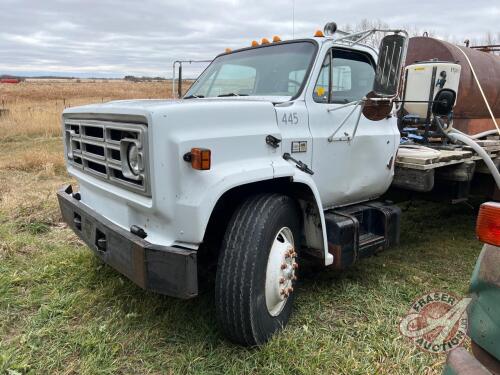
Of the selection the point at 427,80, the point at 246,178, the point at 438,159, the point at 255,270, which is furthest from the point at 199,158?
the point at 427,80

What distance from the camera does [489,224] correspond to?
5.53 feet

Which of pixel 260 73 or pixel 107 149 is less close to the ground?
pixel 260 73

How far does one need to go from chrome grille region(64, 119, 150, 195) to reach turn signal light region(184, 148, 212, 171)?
0.78 ft

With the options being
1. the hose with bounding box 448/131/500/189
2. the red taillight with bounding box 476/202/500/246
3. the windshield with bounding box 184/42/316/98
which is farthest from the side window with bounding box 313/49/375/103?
the red taillight with bounding box 476/202/500/246

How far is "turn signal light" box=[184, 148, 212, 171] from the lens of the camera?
238 cm

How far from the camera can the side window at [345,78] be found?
11.3 feet

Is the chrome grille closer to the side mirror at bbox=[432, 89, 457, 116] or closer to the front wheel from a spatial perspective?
the front wheel

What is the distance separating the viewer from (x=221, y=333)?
298cm

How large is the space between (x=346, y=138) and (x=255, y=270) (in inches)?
56.8

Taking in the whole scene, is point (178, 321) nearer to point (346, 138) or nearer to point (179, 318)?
point (179, 318)

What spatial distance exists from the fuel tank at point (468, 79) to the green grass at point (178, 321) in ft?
6.83

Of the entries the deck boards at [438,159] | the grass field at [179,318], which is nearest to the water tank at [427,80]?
the deck boards at [438,159]

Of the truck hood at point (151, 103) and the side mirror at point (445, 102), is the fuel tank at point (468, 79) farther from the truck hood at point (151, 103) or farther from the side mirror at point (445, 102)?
the truck hood at point (151, 103)

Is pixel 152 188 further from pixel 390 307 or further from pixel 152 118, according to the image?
pixel 390 307
